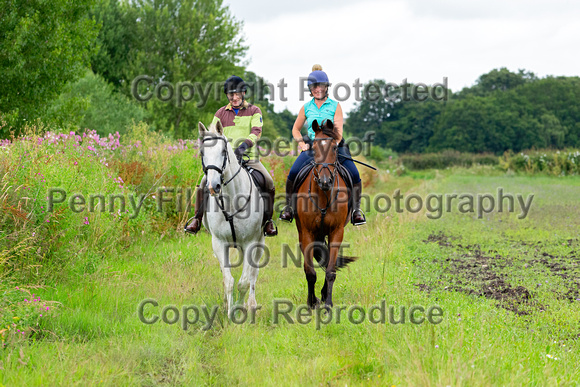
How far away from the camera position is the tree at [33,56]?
14.1 m

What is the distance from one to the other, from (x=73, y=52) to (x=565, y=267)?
1628 cm

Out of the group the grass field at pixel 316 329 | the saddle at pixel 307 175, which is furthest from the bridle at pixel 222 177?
the grass field at pixel 316 329

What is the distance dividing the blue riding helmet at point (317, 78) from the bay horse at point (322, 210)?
2.38 ft

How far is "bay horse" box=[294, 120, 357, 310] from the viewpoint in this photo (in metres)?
6.58

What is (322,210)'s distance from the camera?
685 cm

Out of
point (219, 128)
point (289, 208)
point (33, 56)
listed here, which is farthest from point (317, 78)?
point (33, 56)

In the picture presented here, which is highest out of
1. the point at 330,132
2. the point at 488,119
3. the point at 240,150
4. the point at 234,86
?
the point at 488,119

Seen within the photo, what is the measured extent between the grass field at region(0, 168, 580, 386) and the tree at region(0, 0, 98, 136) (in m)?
7.98

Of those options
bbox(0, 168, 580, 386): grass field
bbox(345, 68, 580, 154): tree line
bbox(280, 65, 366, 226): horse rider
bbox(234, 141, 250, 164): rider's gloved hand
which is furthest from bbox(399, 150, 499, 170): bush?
bbox(234, 141, 250, 164): rider's gloved hand

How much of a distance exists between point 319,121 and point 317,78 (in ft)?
2.08

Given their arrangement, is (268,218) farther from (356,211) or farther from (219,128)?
(219,128)

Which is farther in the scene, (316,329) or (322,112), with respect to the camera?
(322,112)

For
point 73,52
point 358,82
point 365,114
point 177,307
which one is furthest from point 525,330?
point 365,114

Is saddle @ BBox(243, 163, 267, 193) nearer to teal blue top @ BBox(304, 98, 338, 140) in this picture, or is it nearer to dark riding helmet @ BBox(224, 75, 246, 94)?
teal blue top @ BBox(304, 98, 338, 140)
